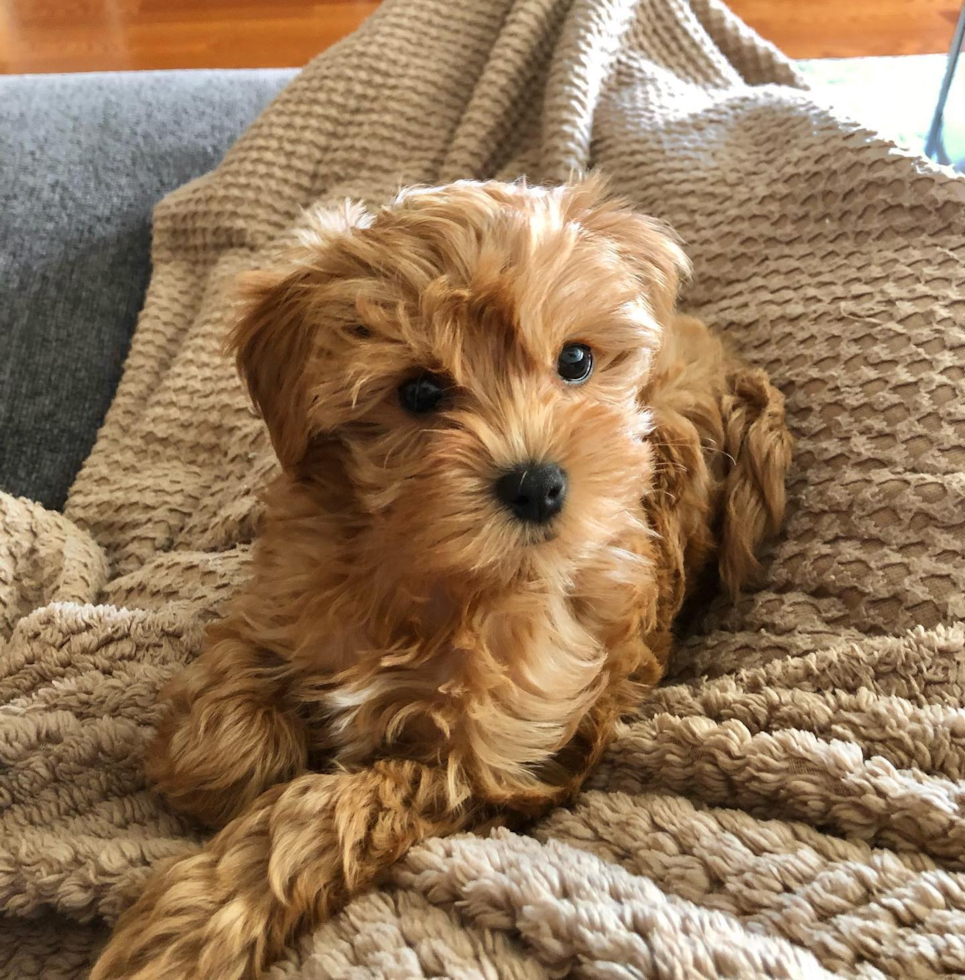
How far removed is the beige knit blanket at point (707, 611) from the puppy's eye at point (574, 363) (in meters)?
0.46

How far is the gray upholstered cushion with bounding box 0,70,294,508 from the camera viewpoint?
211 centimetres

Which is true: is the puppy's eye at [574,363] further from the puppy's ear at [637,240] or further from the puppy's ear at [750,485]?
the puppy's ear at [750,485]

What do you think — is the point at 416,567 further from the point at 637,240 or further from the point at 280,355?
the point at 637,240

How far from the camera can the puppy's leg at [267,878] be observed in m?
1.05

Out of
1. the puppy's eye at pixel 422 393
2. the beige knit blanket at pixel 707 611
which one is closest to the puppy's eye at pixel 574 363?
the puppy's eye at pixel 422 393

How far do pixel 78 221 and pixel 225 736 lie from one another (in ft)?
5.45

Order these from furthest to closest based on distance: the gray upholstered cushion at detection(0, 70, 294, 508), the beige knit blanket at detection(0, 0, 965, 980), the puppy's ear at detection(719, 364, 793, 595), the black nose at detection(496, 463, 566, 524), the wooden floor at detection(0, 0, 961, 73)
Answer: the wooden floor at detection(0, 0, 961, 73) < the gray upholstered cushion at detection(0, 70, 294, 508) < the puppy's ear at detection(719, 364, 793, 595) < the black nose at detection(496, 463, 566, 524) < the beige knit blanket at detection(0, 0, 965, 980)

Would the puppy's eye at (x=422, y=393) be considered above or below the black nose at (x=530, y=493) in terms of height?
above

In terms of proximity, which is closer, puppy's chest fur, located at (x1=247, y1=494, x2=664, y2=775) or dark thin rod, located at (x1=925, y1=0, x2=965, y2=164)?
puppy's chest fur, located at (x1=247, y1=494, x2=664, y2=775)

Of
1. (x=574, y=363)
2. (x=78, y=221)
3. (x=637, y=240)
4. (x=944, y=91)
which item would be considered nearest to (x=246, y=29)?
(x=78, y=221)

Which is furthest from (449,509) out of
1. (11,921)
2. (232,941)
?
(11,921)

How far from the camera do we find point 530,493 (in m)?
1.10

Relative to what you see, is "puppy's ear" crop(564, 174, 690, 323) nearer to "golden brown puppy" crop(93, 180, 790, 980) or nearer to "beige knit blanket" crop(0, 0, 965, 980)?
"golden brown puppy" crop(93, 180, 790, 980)

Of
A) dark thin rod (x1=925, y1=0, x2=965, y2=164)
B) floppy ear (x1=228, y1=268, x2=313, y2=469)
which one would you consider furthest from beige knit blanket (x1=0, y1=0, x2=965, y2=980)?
dark thin rod (x1=925, y1=0, x2=965, y2=164)
